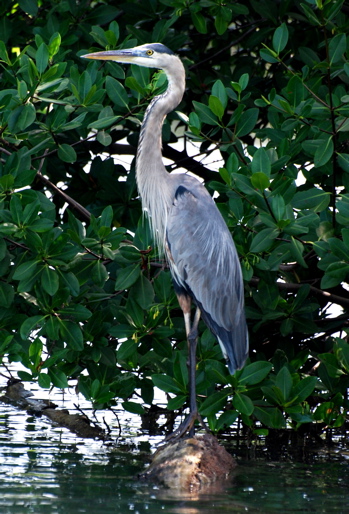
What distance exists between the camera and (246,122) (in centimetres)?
503

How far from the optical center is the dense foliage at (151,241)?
455 cm

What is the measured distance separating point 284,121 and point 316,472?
2.13 meters

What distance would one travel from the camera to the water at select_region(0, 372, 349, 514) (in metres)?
4.11

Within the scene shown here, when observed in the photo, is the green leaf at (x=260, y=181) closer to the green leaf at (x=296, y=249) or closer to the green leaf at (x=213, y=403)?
the green leaf at (x=296, y=249)

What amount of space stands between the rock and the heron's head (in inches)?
90.5

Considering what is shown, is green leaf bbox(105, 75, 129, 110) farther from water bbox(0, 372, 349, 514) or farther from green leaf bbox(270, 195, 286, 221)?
water bbox(0, 372, 349, 514)

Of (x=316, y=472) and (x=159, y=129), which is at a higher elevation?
(x=159, y=129)

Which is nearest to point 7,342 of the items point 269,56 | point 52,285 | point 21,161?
point 52,285

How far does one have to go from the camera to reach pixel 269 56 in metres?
4.92

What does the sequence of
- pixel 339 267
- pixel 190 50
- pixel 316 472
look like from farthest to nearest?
1. pixel 190 50
2. pixel 316 472
3. pixel 339 267

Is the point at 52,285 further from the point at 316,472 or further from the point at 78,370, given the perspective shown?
the point at 316,472

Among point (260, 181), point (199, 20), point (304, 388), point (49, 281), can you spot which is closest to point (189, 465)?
point (304, 388)

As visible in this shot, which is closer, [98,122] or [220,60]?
[98,122]

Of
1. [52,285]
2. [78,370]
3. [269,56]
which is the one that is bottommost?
[78,370]
